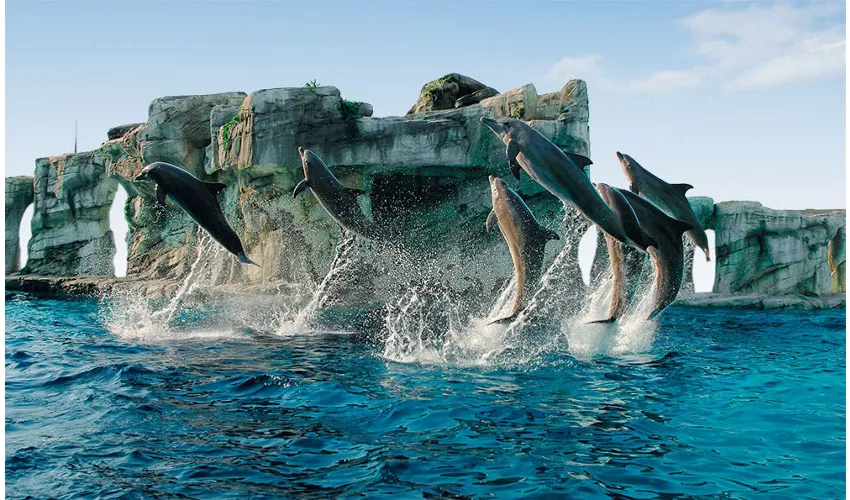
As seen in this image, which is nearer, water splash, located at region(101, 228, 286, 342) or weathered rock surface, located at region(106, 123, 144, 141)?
water splash, located at region(101, 228, 286, 342)

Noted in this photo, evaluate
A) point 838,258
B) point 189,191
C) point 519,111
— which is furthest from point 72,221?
point 838,258

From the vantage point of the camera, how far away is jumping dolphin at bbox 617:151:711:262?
874 cm

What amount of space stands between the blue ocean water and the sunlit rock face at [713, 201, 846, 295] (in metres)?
9.87

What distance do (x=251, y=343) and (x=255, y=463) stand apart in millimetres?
5974

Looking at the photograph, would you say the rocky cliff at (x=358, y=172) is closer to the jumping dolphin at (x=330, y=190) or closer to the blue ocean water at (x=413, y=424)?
the jumping dolphin at (x=330, y=190)

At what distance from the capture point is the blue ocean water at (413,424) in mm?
4891

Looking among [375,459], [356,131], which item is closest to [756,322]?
[356,131]

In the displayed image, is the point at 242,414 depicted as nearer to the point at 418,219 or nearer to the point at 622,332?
the point at 622,332

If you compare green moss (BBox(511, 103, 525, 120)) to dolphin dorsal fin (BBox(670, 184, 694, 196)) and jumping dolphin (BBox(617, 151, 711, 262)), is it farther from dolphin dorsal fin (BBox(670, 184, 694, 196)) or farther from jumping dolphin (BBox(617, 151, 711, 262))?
dolphin dorsal fin (BBox(670, 184, 694, 196))

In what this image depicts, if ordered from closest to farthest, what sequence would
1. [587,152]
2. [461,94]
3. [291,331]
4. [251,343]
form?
[251,343], [291,331], [587,152], [461,94]

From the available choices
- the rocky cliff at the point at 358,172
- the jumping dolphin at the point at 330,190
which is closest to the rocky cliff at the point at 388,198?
the rocky cliff at the point at 358,172

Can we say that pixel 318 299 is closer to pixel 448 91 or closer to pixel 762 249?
pixel 448 91

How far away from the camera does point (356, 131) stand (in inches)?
656

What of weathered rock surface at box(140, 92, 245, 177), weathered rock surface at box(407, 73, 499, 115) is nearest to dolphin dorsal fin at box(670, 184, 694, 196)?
weathered rock surface at box(407, 73, 499, 115)
